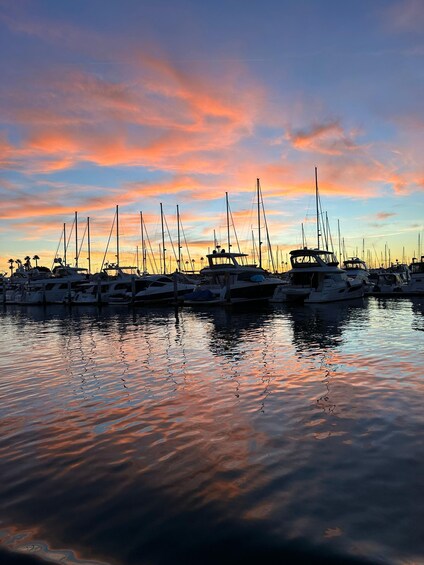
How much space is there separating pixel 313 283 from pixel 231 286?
25.3 ft

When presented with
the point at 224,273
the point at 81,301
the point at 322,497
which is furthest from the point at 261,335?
the point at 81,301

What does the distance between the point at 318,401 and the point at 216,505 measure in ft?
13.9

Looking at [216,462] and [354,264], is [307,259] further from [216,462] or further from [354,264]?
[216,462]

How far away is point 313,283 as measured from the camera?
3872 centimetres

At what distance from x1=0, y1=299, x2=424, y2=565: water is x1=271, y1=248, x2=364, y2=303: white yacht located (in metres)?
24.7

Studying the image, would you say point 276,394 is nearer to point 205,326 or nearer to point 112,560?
point 112,560

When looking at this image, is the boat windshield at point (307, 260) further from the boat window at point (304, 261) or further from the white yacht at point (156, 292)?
the white yacht at point (156, 292)

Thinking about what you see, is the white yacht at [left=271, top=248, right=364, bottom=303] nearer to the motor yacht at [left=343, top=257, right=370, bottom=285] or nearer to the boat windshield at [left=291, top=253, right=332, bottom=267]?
the boat windshield at [left=291, top=253, right=332, bottom=267]

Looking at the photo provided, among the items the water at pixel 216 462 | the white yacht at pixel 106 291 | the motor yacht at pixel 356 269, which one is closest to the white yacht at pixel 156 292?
the white yacht at pixel 106 291

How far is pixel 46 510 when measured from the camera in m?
4.62

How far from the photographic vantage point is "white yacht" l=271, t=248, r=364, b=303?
37125mm

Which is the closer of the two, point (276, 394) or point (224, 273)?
point (276, 394)

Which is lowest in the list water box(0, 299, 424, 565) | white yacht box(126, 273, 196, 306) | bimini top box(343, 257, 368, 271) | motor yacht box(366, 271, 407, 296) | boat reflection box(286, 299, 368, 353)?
boat reflection box(286, 299, 368, 353)

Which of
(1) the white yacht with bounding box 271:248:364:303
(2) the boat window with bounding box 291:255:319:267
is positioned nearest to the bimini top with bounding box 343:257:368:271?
(1) the white yacht with bounding box 271:248:364:303
